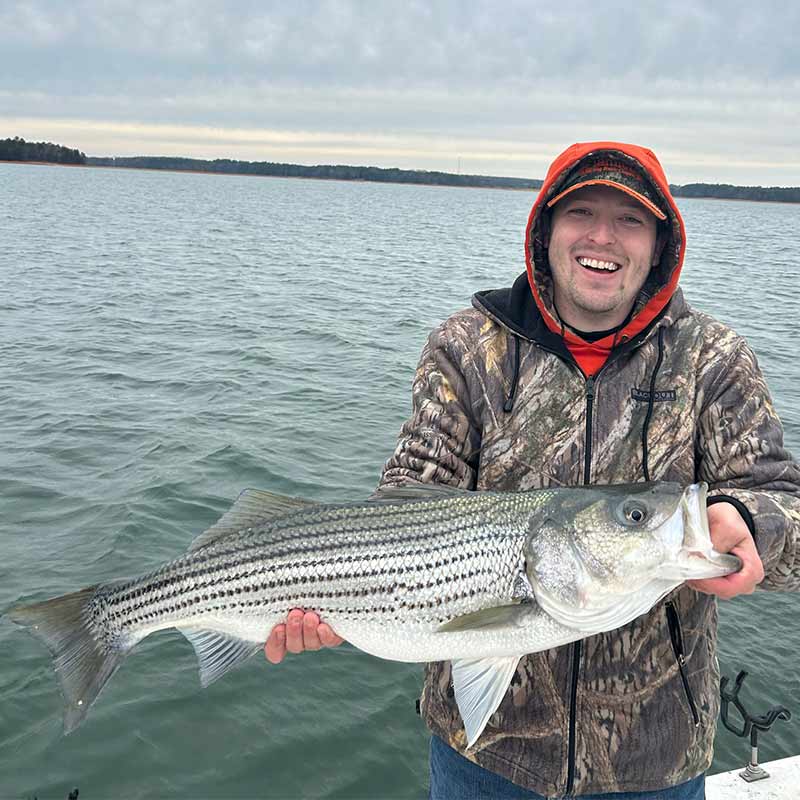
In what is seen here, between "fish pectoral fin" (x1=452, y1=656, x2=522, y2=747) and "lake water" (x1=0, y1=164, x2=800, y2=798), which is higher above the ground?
"fish pectoral fin" (x1=452, y1=656, x2=522, y2=747)

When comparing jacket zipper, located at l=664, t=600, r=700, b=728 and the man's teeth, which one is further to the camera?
the man's teeth

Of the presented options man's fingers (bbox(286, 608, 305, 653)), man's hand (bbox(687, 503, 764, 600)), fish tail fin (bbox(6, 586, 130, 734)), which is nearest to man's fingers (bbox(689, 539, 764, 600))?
man's hand (bbox(687, 503, 764, 600))

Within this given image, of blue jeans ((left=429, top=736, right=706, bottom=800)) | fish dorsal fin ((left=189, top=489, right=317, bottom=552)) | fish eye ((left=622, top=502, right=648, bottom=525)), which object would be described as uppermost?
fish eye ((left=622, top=502, right=648, bottom=525))

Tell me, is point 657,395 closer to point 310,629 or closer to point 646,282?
point 646,282

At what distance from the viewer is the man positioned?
11.6 feet

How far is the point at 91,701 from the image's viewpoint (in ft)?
13.2

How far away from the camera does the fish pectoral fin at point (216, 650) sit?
4.04m

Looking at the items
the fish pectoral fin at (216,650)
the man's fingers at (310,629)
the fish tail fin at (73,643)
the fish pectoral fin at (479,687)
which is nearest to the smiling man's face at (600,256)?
the fish pectoral fin at (479,687)

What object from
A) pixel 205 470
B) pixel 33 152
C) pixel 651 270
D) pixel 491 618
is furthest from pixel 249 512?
pixel 33 152

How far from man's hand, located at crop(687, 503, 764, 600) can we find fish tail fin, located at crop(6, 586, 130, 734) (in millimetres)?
2920

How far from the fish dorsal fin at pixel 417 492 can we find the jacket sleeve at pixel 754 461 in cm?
112

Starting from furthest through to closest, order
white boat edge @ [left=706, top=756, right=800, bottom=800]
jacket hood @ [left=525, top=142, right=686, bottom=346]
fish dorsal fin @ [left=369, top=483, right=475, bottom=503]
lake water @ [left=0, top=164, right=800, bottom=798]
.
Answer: lake water @ [left=0, top=164, right=800, bottom=798]
white boat edge @ [left=706, top=756, right=800, bottom=800]
jacket hood @ [left=525, top=142, right=686, bottom=346]
fish dorsal fin @ [left=369, top=483, right=475, bottom=503]

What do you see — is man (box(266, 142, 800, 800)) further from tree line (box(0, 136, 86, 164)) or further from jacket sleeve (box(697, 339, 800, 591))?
tree line (box(0, 136, 86, 164))

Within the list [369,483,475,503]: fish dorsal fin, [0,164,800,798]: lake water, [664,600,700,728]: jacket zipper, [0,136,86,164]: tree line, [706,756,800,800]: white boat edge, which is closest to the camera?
[664,600,700,728]: jacket zipper
